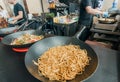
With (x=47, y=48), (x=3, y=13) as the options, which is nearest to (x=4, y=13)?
(x=3, y=13)

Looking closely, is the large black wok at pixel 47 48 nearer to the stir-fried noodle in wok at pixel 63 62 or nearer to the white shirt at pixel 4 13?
the stir-fried noodle in wok at pixel 63 62

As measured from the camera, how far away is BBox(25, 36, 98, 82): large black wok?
2.33ft

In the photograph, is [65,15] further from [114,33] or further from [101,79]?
[101,79]

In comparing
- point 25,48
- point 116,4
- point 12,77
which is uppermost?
point 116,4

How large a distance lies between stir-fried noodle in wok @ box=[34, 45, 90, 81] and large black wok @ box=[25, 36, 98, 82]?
0.09ft

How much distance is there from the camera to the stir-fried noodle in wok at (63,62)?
28.2 inches

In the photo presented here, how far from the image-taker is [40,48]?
958 mm

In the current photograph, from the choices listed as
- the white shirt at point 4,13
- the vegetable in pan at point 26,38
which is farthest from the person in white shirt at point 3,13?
the vegetable in pan at point 26,38

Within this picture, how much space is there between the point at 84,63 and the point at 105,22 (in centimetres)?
112

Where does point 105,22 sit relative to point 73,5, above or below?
below

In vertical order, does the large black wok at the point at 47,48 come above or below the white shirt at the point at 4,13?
below

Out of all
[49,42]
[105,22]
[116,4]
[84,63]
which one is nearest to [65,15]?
[116,4]

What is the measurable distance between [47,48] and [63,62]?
0.23m

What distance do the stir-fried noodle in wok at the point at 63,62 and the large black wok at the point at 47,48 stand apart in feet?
0.09
